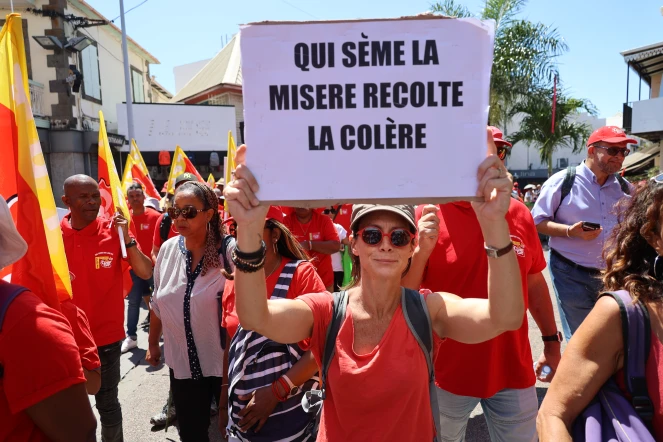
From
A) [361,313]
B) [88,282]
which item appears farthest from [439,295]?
[88,282]

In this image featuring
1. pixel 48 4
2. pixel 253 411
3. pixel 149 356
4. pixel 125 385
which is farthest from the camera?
pixel 48 4

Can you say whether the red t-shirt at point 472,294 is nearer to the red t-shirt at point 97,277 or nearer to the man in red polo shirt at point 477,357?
the man in red polo shirt at point 477,357

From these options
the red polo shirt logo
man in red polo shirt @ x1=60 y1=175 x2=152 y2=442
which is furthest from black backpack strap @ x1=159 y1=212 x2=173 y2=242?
the red polo shirt logo

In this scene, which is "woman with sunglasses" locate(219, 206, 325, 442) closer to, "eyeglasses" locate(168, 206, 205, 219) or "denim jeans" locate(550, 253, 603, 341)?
"eyeglasses" locate(168, 206, 205, 219)

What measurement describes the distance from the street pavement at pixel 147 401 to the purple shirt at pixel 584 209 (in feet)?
4.21

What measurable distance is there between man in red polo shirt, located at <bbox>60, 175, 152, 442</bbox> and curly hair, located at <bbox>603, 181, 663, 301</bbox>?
3066mm

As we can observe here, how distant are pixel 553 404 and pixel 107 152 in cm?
428

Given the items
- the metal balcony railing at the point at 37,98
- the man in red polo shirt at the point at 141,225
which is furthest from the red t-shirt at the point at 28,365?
the metal balcony railing at the point at 37,98

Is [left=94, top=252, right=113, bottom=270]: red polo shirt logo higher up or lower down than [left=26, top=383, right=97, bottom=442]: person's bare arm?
higher up

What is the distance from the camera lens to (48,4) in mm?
A: 15266

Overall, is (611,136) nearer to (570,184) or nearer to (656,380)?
(570,184)

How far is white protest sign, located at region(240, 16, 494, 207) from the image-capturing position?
1560 millimetres

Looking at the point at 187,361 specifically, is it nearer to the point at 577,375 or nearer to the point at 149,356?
the point at 149,356

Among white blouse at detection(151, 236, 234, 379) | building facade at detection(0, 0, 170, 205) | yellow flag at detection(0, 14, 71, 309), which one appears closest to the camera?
yellow flag at detection(0, 14, 71, 309)
